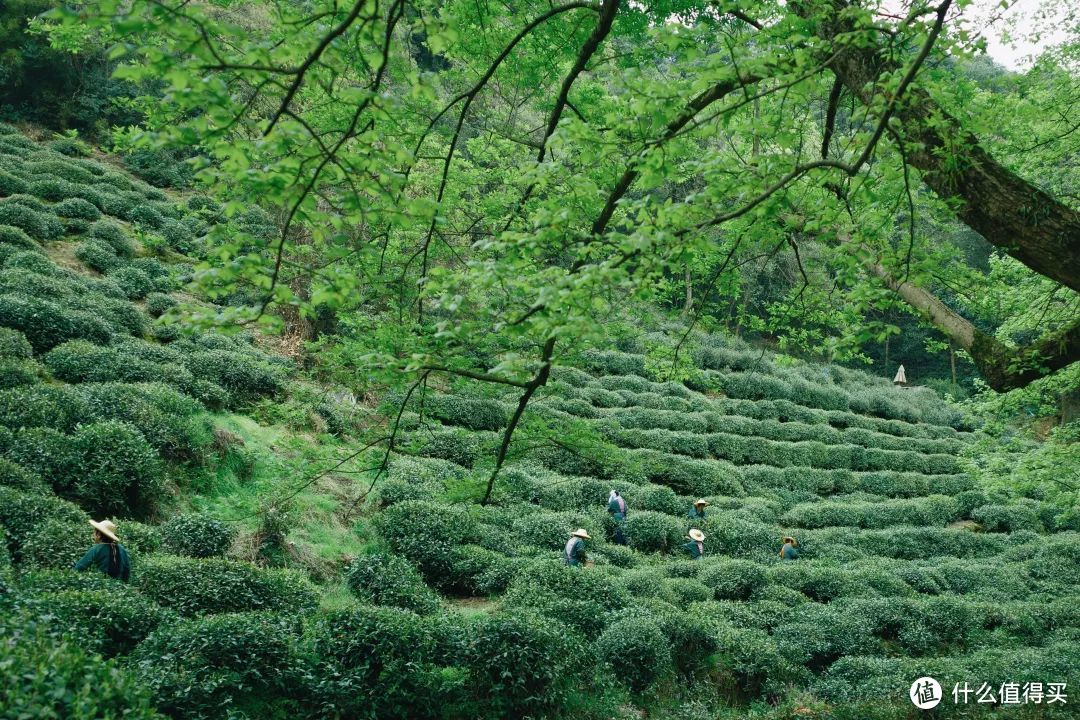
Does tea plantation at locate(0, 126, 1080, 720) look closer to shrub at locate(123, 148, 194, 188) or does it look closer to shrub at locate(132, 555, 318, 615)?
Result: shrub at locate(132, 555, 318, 615)

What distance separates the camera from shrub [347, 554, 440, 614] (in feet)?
Result: 26.3

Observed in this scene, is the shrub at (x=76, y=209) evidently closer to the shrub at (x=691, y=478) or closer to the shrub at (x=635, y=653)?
the shrub at (x=691, y=478)

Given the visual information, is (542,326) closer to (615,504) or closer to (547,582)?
(547,582)

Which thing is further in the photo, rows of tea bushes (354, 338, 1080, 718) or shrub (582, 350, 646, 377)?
shrub (582, 350, 646, 377)

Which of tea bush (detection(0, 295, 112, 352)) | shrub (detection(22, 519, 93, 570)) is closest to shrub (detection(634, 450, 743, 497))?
tea bush (detection(0, 295, 112, 352))

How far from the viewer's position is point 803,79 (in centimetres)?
397

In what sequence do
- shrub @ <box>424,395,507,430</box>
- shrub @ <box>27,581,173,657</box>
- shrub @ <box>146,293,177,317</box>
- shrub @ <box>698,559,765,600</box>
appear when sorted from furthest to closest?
1. shrub @ <box>424,395,507,430</box>
2. shrub @ <box>146,293,177,317</box>
3. shrub @ <box>698,559,765,600</box>
4. shrub @ <box>27,581,173,657</box>

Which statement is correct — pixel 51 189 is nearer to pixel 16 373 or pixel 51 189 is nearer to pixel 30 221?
pixel 30 221

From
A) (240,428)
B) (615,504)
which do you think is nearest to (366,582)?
(240,428)

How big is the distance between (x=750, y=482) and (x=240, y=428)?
1353 cm

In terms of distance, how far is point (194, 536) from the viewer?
7711 mm

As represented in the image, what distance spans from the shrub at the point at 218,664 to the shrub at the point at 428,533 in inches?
158

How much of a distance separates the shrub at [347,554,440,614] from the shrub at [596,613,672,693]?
7.24 feet

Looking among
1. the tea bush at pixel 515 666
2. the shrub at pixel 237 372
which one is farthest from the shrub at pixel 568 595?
the shrub at pixel 237 372
